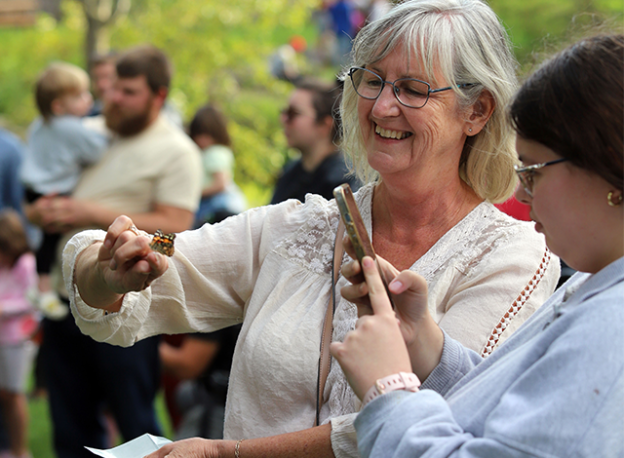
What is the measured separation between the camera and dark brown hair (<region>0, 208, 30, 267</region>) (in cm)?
518

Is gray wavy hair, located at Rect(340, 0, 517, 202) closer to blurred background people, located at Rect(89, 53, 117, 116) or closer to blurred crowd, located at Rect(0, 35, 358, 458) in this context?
blurred crowd, located at Rect(0, 35, 358, 458)

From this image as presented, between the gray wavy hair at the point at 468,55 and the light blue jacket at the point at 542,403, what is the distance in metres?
0.82

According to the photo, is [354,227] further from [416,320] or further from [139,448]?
[139,448]

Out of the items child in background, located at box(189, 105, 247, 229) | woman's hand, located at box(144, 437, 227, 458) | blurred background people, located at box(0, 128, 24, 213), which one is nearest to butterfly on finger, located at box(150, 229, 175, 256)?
woman's hand, located at box(144, 437, 227, 458)

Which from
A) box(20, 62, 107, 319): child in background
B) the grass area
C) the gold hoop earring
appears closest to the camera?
the gold hoop earring

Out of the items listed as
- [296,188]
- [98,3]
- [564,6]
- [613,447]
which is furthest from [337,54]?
[613,447]

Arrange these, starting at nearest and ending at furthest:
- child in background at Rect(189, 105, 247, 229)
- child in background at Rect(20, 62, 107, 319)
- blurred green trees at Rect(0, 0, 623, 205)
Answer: child in background at Rect(20, 62, 107, 319) → child in background at Rect(189, 105, 247, 229) → blurred green trees at Rect(0, 0, 623, 205)

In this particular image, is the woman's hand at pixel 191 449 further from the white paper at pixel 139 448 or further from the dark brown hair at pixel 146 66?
the dark brown hair at pixel 146 66

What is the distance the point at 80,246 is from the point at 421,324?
1029mm

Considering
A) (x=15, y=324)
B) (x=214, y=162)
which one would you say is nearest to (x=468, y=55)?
(x=214, y=162)

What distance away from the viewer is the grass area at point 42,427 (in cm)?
502

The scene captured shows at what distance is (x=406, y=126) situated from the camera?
1950 mm

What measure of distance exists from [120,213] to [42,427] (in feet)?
8.14

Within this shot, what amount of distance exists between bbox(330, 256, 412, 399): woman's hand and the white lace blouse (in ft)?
1.66
